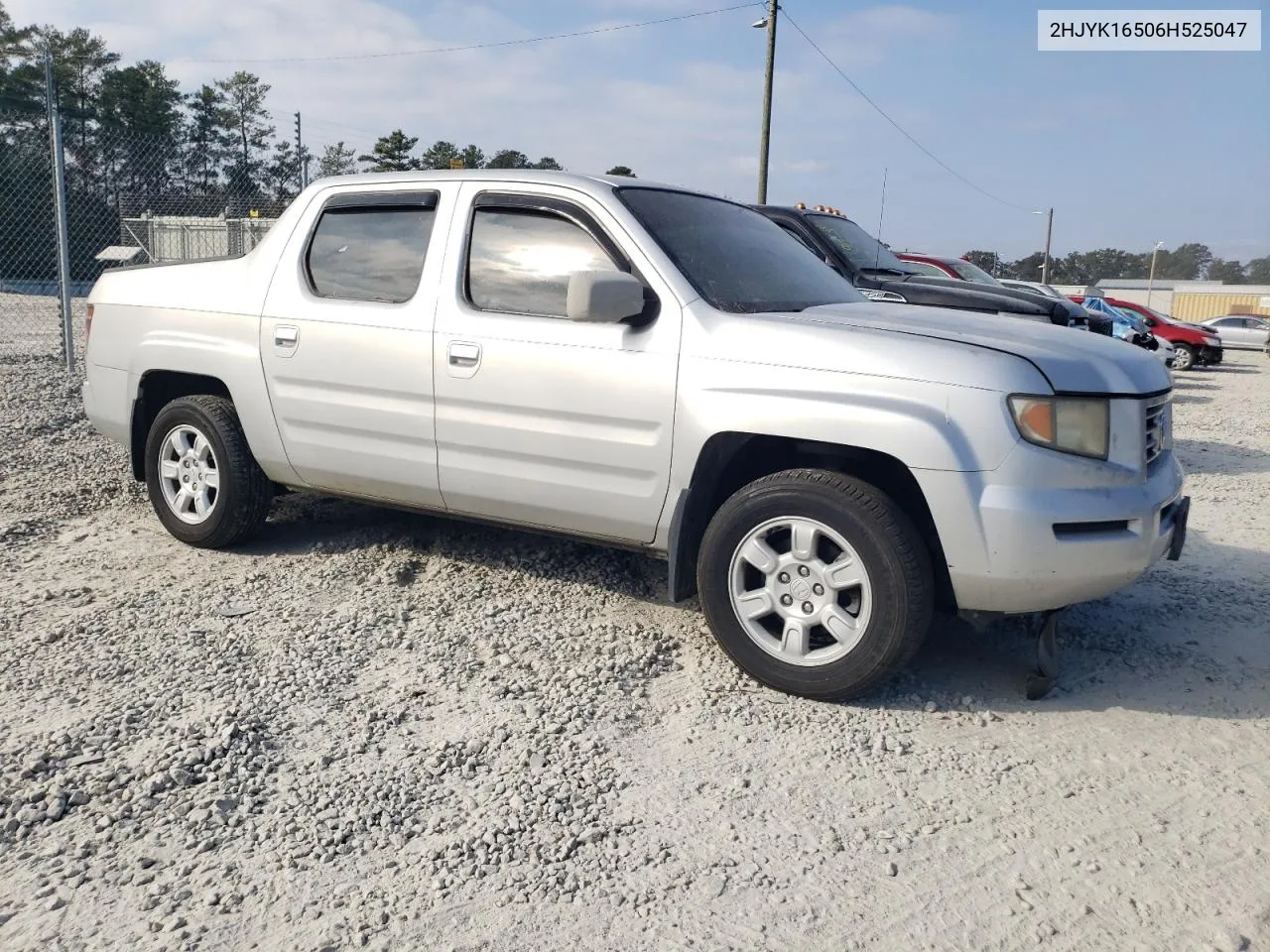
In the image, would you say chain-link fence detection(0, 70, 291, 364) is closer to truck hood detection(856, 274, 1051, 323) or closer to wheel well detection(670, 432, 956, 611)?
truck hood detection(856, 274, 1051, 323)

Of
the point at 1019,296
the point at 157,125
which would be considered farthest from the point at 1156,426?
the point at 157,125

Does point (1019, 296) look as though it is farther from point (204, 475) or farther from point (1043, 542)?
point (204, 475)

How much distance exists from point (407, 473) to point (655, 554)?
3.88 ft

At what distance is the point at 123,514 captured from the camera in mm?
6004

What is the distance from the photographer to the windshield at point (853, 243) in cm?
884

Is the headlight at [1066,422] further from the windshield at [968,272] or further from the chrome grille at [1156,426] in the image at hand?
the windshield at [968,272]

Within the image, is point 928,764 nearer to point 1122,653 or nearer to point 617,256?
point 1122,653

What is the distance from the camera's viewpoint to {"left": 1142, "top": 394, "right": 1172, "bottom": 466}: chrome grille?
3.73 meters

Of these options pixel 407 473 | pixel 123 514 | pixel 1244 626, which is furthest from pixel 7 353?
pixel 1244 626

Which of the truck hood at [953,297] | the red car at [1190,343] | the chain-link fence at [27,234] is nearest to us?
the truck hood at [953,297]

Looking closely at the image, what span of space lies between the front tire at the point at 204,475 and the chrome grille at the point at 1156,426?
387cm

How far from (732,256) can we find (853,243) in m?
5.03

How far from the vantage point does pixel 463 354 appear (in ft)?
14.2

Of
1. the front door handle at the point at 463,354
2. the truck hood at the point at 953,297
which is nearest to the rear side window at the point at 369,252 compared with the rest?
the front door handle at the point at 463,354
